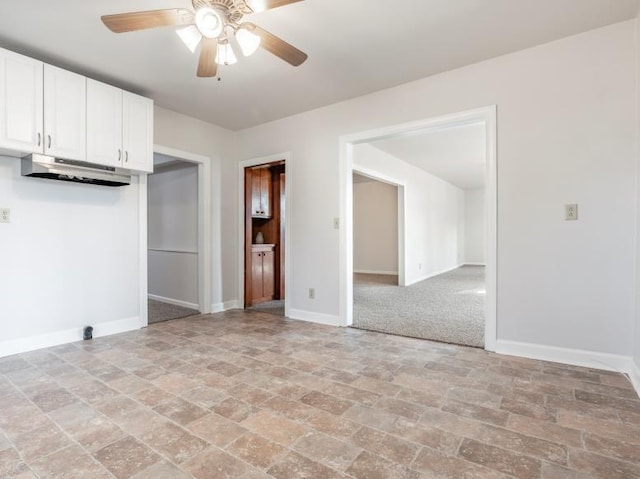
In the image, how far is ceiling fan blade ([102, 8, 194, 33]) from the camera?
1.85 metres

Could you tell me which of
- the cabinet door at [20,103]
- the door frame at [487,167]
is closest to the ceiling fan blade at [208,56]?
the cabinet door at [20,103]

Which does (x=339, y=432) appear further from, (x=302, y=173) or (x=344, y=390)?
(x=302, y=173)

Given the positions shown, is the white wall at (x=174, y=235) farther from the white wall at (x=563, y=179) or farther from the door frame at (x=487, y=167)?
the white wall at (x=563, y=179)

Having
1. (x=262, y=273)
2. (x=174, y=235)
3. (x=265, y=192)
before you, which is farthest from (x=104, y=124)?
(x=262, y=273)

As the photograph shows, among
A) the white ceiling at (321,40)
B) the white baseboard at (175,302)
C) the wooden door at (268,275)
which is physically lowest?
the white baseboard at (175,302)

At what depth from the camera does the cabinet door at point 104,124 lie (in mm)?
3147

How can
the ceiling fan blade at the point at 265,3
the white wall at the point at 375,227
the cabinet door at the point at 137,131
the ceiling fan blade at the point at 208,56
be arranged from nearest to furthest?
the ceiling fan blade at the point at 265,3, the ceiling fan blade at the point at 208,56, the cabinet door at the point at 137,131, the white wall at the point at 375,227

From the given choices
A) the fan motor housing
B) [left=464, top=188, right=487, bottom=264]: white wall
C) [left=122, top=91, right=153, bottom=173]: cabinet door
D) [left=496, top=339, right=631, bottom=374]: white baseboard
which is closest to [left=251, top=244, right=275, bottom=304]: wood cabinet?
[left=122, top=91, right=153, bottom=173]: cabinet door

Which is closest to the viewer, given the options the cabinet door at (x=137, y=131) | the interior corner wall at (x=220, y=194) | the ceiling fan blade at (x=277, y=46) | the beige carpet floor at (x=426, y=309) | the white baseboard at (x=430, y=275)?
the ceiling fan blade at (x=277, y=46)

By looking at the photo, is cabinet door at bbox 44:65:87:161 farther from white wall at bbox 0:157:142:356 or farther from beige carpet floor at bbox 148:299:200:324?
beige carpet floor at bbox 148:299:200:324

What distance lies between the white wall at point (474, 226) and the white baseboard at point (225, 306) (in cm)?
926

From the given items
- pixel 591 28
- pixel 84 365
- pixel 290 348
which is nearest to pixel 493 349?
pixel 290 348

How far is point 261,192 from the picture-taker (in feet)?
18.0

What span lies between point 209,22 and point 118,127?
77.8 inches
